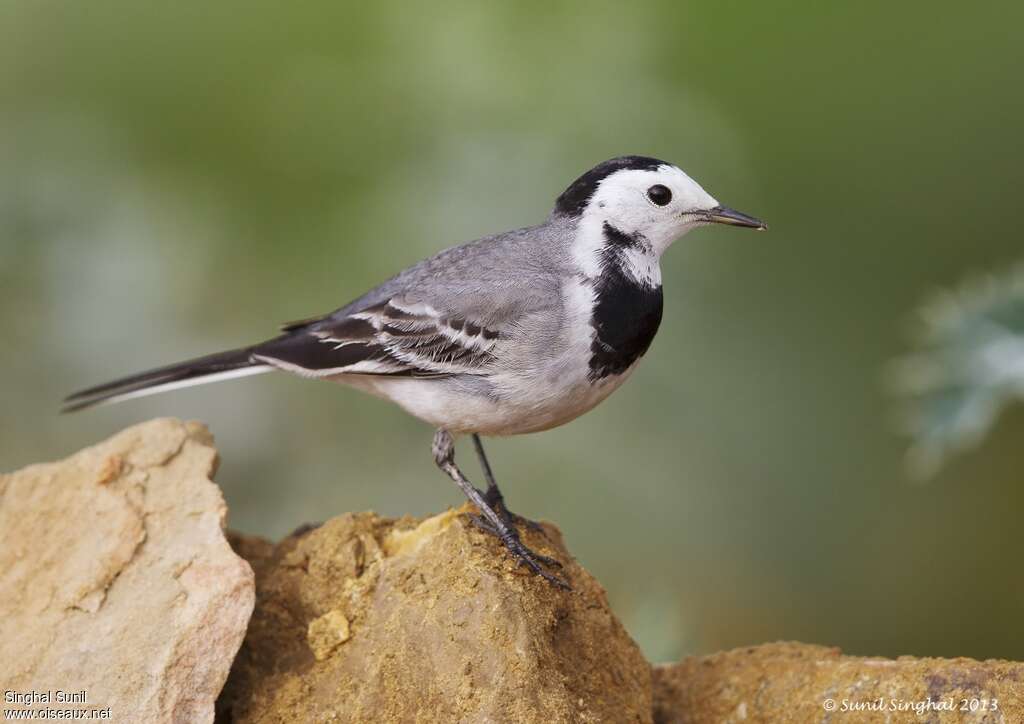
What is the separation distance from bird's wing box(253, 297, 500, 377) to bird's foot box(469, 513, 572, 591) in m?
0.61

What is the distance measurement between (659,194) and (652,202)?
4 cm

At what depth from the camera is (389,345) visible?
16.2 feet

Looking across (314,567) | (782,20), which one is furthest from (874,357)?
(314,567)

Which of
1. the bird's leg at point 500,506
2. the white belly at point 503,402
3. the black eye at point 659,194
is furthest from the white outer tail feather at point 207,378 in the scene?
the black eye at point 659,194

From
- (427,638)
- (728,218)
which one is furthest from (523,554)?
(728,218)

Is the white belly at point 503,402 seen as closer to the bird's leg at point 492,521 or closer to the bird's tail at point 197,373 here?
the bird's leg at point 492,521

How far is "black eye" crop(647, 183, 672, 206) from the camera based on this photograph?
16.1 ft

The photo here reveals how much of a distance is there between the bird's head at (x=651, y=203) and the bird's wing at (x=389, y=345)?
29.1 inches

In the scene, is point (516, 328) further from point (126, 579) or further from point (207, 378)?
point (126, 579)

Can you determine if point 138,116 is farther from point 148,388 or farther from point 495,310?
point 495,310

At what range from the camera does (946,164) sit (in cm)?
841

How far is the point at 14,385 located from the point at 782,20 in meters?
6.12

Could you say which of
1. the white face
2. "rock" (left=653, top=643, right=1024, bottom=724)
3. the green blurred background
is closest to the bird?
the white face

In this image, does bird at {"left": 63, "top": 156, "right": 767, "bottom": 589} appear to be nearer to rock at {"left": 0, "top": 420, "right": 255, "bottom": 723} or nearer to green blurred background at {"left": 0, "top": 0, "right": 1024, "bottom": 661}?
rock at {"left": 0, "top": 420, "right": 255, "bottom": 723}
